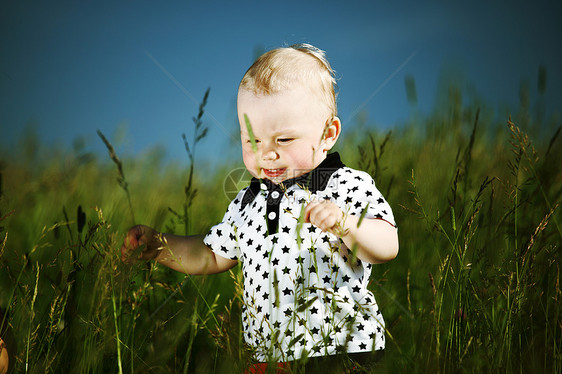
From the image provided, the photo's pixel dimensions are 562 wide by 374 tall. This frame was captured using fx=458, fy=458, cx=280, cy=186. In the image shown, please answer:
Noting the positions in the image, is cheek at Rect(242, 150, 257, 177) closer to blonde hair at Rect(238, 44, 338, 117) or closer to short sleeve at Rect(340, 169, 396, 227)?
blonde hair at Rect(238, 44, 338, 117)

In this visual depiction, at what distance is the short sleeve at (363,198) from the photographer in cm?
151

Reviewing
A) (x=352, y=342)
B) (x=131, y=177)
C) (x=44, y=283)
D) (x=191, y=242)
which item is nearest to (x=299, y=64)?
(x=191, y=242)

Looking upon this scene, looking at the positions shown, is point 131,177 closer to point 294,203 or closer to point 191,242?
point 191,242

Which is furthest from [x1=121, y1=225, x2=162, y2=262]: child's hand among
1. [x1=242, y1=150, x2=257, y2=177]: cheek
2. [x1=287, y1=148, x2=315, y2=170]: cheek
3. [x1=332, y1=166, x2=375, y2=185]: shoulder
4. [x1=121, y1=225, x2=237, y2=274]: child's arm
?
[x1=332, y1=166, x2=375, y2=185]: shoulder

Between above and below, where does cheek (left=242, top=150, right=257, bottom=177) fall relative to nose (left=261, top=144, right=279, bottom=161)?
below

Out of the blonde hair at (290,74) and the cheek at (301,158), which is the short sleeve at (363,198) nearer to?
the cheek at (301,158)

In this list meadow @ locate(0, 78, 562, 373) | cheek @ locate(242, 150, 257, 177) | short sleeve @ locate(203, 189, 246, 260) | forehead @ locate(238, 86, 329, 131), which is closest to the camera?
meadow @ locate(0, 78, 562, 373)

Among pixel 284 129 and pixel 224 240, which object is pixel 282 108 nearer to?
pixel 284 129

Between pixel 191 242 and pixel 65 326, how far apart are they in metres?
0.54

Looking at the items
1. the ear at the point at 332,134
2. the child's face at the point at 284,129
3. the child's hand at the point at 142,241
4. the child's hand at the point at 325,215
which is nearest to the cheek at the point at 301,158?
the child's face at the point at 284,129

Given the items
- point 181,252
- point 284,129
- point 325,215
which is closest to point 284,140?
point 284,129

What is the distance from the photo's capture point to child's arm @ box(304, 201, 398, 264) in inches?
52.0

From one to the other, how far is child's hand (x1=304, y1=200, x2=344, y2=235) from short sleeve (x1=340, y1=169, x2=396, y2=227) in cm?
16

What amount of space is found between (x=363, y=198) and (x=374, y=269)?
651mm
